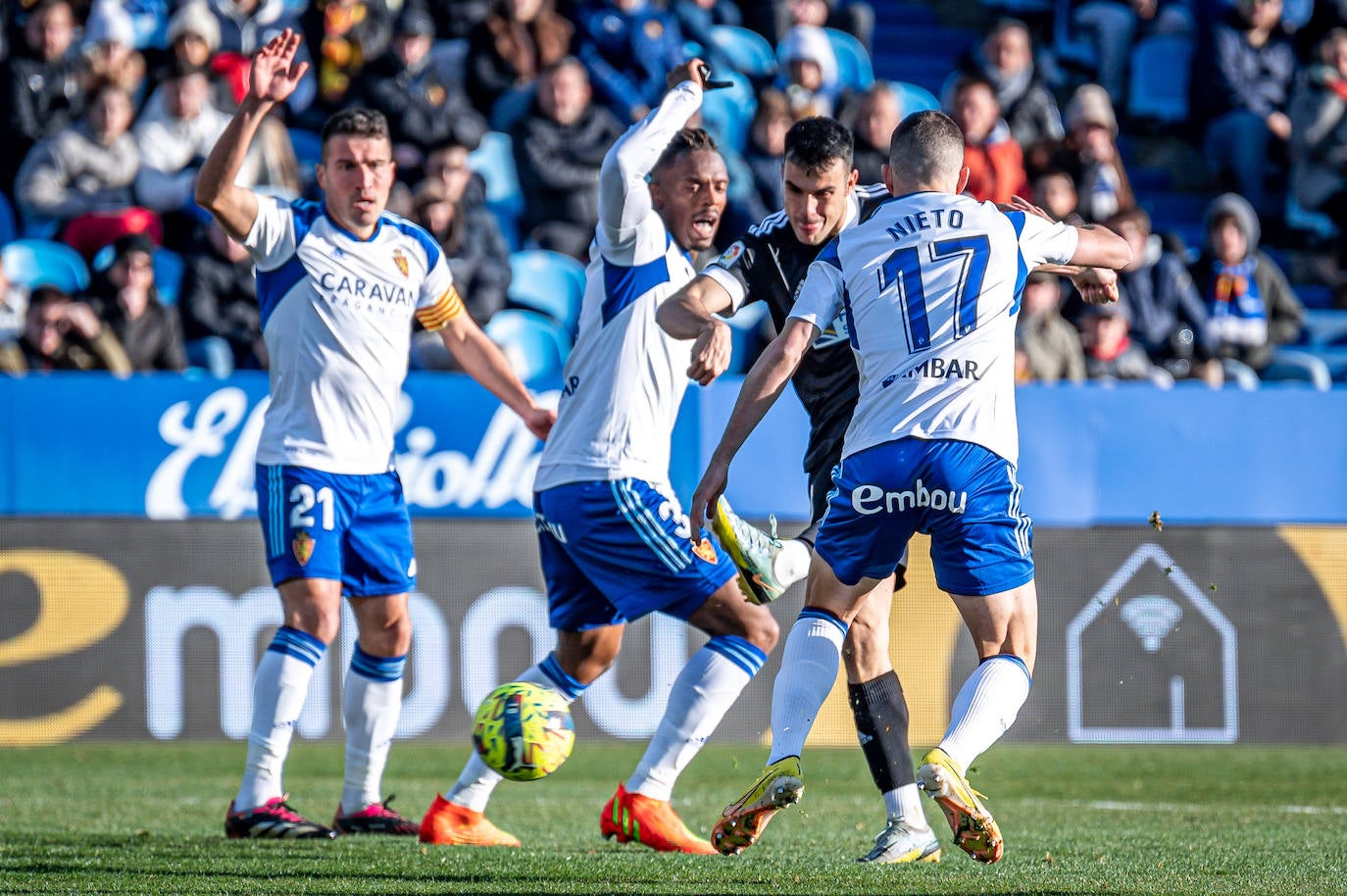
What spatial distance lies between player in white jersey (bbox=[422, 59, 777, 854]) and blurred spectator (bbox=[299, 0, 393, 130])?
8.02 meters

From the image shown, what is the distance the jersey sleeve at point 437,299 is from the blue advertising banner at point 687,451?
3.38 metres

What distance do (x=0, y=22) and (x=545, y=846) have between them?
1021cm

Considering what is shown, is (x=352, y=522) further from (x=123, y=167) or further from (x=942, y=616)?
(x=123, y=167)

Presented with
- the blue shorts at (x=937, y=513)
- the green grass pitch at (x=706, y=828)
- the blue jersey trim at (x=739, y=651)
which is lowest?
the green grass pitch at (x=706, y=828)

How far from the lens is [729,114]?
46.9 feet

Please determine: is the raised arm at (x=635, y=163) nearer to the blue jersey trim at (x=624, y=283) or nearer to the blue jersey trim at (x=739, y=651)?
the blue jersey trim at (x=624, y=283)

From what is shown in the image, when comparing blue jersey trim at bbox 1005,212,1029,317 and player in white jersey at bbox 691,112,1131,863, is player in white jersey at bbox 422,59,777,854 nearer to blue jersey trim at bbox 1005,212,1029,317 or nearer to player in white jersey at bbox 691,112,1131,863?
player in white jersey at bbox 691,112,1131,863

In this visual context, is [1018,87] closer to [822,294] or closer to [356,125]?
[356,125]

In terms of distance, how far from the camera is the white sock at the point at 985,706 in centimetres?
486

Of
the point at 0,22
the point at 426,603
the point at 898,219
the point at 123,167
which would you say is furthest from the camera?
the point at 0,22

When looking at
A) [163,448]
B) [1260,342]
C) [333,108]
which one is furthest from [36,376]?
[1260,342]

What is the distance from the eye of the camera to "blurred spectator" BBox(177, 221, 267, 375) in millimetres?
11617

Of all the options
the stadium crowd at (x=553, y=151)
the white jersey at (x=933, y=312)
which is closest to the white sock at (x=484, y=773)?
the white jersey at (x=933, y=312)

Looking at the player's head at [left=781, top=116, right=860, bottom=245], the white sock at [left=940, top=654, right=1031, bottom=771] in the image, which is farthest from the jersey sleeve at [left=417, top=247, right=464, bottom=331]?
the white sock at [left=940, top=654, right=1031, bottom=771]
